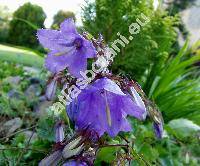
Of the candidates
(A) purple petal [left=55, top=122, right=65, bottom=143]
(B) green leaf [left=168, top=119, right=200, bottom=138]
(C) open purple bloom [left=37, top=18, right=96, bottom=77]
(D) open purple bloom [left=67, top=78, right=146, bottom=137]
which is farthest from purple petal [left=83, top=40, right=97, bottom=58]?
(B) green leaf [left=168, top=119, right=200, bottom=138]

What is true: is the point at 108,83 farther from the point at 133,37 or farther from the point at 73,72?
the point at 133,37

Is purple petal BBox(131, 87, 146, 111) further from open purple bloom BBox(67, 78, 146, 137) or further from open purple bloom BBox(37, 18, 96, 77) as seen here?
open purple bloom BBox(37, 18, 96, 77)

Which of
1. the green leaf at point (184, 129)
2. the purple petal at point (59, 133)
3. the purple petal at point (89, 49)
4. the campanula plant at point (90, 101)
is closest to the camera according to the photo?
the campanula plant at point (90, 101)

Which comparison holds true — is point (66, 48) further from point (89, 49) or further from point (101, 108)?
point (101, 108)

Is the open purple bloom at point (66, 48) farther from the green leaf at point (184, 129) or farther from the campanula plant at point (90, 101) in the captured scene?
the green leaf at point (184, 129)

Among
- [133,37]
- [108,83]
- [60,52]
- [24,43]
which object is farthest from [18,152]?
[24,43]

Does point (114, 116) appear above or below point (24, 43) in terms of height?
below

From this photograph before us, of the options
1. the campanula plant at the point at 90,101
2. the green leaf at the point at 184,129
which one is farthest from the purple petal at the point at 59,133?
the green leaf at the point at 184,129

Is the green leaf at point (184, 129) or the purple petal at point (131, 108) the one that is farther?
the green leaf at point (184, 129)
